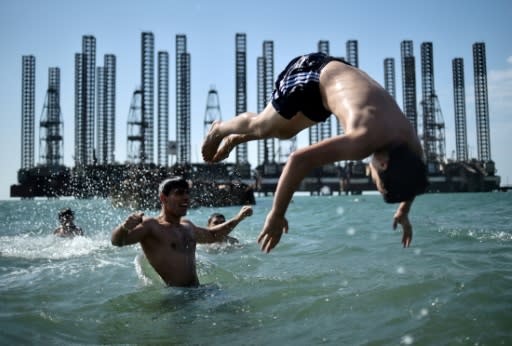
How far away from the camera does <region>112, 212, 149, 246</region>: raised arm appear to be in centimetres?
454

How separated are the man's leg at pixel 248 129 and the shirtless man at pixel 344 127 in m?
0.02

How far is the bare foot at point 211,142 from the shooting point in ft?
16.8

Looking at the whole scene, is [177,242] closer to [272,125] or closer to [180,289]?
[180,289]

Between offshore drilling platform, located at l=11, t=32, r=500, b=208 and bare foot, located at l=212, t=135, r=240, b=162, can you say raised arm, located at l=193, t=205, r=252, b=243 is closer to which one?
bare foot, located at l=212, t=135, r=240, b=162

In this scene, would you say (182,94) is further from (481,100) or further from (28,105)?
(481,100)

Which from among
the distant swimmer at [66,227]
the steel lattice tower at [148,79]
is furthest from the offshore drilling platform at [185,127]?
the distant swimmer at [66,227]

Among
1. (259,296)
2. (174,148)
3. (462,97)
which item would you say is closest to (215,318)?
(259,296)

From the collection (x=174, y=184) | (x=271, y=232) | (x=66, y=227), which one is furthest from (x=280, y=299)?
(x=66, y=227)

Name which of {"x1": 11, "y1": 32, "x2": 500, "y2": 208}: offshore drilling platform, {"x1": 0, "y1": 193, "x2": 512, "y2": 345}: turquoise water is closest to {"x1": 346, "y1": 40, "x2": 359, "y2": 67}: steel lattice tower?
{"x1": 11, "y1": 32, "x2": 500, "y2": 208}: offshore drilling platform

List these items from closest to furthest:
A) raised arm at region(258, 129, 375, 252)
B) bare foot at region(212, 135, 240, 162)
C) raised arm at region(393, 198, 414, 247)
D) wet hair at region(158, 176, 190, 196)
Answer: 1. raised arm at region(258, 129, 375, 252)
2. raised arm at region(393, 198, 414, 247)
3. bare foot at region(212, 135, 240, 162)
4. wet hair at region(158, 176, 190, 196)

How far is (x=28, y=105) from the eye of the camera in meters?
79.6

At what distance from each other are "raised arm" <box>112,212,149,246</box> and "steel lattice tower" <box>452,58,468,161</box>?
297 feet

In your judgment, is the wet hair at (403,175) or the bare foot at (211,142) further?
the bare foot at (211,142)

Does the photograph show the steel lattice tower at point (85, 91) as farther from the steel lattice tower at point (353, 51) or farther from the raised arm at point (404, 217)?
the raised arm at point (404, 217)
